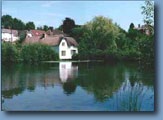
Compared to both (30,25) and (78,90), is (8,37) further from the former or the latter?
(78,90)

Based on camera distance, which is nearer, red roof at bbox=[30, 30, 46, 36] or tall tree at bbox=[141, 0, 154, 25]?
tall tree at bbox=[141, 0, 154, 25]

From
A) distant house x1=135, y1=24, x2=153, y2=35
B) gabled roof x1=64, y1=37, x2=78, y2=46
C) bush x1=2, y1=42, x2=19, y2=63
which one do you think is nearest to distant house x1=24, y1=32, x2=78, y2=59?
gabled roof x1=64, y1=37, x2=78, y2=46

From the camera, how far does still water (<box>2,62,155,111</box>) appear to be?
271cm

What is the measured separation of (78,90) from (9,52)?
0.55m

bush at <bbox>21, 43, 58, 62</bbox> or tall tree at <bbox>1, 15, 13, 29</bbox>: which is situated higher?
tall tree at <bbox>1, 15, 13, 29</bbox>

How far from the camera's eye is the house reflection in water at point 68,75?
2738mm

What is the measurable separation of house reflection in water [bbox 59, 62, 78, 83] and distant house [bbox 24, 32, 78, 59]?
0.22 ft

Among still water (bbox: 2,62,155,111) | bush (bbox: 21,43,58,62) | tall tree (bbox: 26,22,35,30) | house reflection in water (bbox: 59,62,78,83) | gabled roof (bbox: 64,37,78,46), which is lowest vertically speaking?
still water (bbox: 2,62,155,111)

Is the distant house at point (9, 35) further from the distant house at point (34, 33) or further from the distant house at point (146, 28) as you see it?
the distant house at point (146, 28)

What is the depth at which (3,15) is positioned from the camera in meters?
2.78

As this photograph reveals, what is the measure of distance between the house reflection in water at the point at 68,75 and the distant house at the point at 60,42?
79 mm

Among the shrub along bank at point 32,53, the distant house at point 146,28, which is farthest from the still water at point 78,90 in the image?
the distant house at point 146,28

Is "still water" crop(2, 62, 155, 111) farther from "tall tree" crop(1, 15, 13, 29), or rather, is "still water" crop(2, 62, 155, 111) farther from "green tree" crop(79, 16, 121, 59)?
"tall tree" crop(1, 15, 13, 29)

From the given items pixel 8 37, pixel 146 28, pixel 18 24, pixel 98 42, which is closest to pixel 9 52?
pixel 8 37
